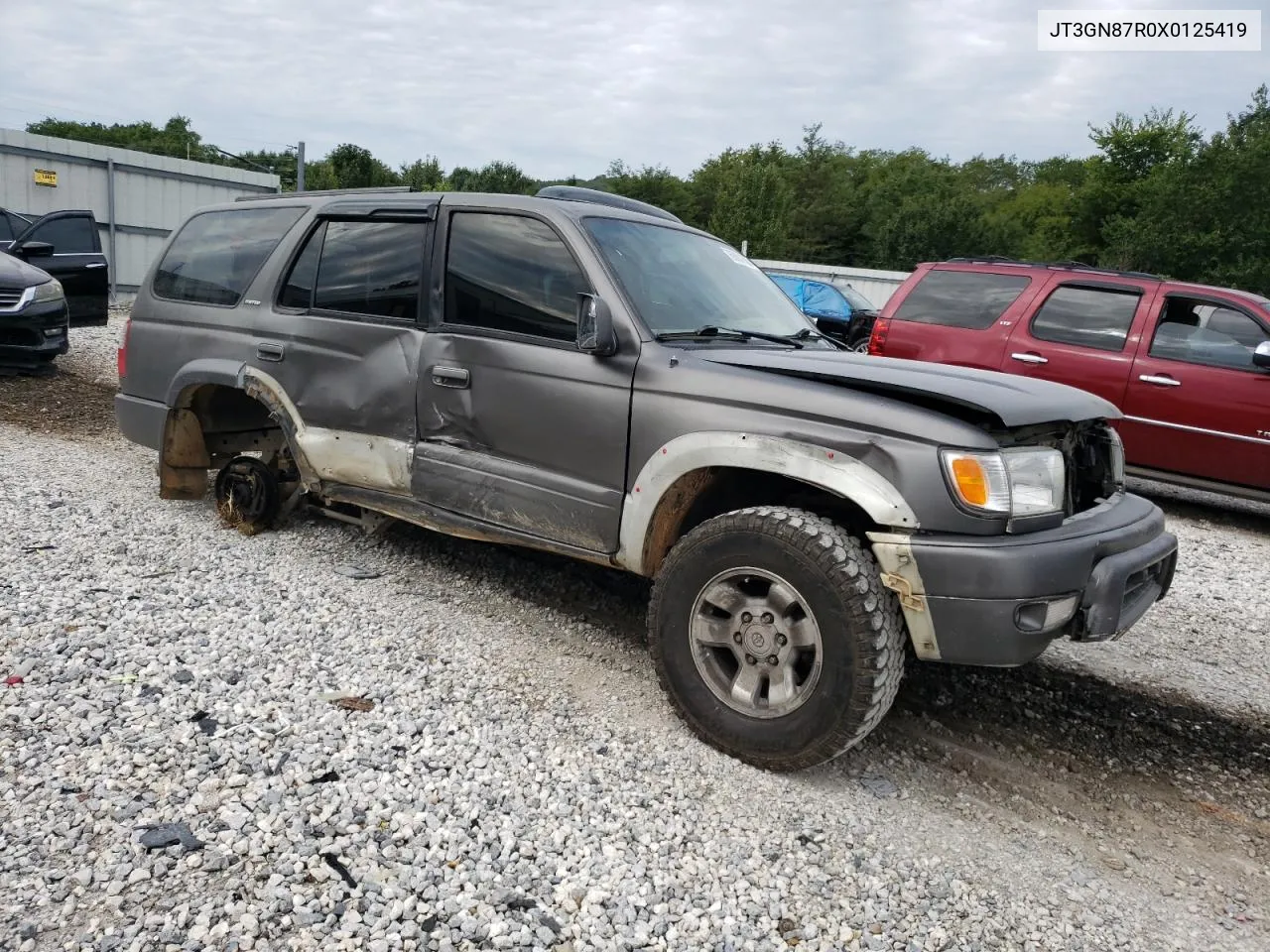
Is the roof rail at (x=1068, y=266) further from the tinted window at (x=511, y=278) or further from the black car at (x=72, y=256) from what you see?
the black car at (x=72, y=256)

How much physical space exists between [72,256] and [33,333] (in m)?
2.38

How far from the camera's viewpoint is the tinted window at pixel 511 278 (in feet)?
12.3

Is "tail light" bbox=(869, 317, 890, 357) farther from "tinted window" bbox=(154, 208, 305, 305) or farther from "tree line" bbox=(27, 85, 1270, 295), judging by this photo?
"tree line" bbox=(27, 85, 1270, 295)

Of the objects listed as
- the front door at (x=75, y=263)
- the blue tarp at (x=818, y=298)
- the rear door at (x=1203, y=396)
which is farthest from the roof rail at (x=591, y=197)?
the blue tarp at (x=818, y=298)

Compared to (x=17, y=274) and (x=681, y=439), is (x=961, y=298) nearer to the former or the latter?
(x=681, y=439)

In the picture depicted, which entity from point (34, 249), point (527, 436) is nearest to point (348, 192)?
point (527, 436)

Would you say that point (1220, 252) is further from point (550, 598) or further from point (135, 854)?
point (135, 854)

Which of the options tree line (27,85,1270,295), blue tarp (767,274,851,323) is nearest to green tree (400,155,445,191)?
tree line (27,85,1270,295)

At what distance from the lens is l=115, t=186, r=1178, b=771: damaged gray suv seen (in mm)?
2842

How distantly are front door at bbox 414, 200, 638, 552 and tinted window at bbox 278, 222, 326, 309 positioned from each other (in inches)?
34.3

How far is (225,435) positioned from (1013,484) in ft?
14.7

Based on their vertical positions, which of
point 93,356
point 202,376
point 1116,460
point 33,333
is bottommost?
point 93,356

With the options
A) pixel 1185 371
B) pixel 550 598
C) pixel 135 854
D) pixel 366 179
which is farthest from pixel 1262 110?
pixel 366 179

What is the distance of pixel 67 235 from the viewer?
11.3 metres
